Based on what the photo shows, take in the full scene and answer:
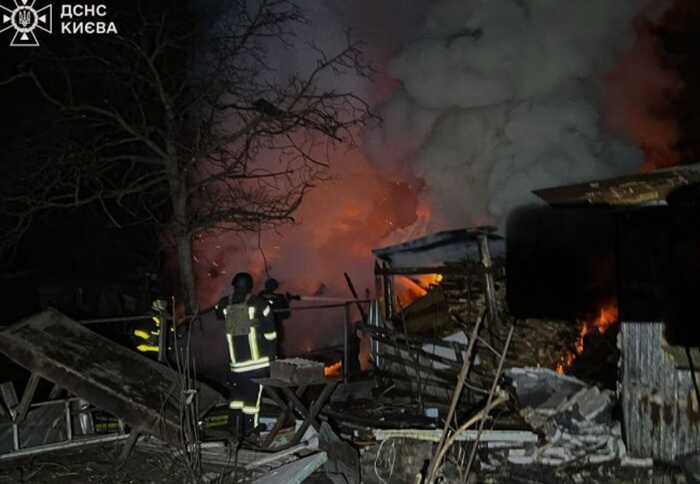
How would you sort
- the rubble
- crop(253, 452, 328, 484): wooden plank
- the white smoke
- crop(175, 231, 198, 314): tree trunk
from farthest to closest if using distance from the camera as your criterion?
crop(175, 231, 198, 314): tree trunk, the white smoke, the rubble, crop(253, 452, 328, 484): wooden plank

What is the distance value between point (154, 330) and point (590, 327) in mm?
7162

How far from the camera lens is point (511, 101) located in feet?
43.1

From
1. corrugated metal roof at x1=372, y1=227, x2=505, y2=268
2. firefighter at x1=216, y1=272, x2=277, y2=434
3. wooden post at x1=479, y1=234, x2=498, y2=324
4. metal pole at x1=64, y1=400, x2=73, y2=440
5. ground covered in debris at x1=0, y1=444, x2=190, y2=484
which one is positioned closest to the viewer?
ground covered in debris at x1=0, y1=444, x2=190, y2=484

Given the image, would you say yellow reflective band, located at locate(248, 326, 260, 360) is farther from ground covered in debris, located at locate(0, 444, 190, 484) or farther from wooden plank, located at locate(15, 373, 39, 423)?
wooden plank, located at locate(15, 373, 39, 423)

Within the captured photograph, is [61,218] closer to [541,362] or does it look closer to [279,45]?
[279,45]

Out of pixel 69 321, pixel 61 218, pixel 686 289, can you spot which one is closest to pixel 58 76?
pixel 61 218

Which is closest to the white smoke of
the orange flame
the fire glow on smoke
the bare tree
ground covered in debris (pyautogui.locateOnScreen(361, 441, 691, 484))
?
the fire glow on smoke

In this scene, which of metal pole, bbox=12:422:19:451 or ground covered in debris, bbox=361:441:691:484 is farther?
metal pole, bbox=12:422:19:451

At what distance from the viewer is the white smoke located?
11.9 meters

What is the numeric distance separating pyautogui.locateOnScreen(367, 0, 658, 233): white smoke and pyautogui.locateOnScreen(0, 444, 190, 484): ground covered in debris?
322 inches

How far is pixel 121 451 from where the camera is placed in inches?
240

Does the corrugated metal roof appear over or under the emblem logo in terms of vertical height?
under

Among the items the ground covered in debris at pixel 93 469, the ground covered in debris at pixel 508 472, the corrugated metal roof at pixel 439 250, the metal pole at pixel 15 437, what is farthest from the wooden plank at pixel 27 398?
the corrugated metal roof at pixel 439 250

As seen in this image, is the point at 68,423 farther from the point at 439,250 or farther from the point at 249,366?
the point at 439,250
